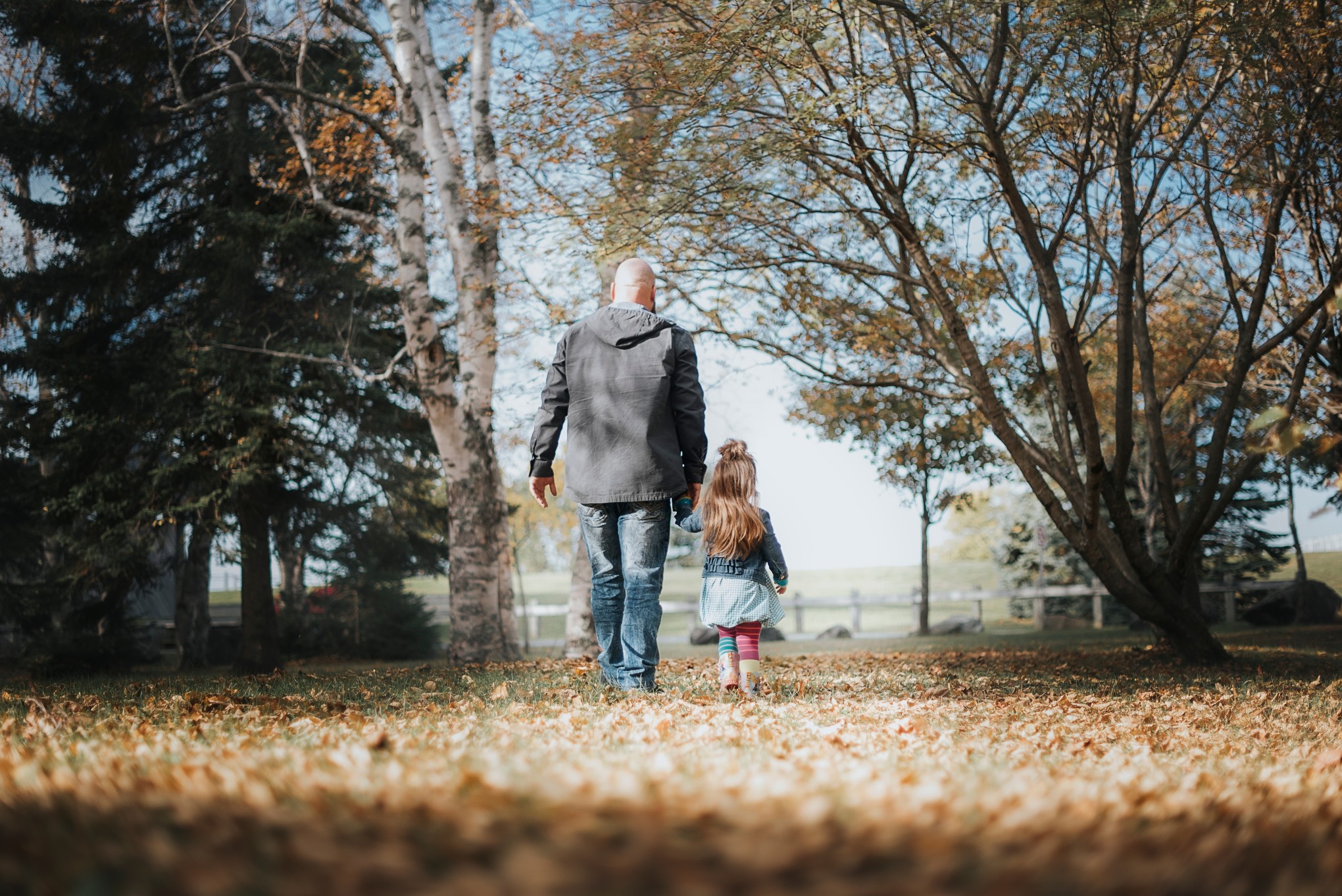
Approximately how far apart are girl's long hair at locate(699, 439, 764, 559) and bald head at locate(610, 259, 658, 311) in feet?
3.81

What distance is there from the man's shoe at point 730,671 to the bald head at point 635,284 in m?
2.09

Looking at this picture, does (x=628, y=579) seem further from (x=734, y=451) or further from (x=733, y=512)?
(x=734, y=451)

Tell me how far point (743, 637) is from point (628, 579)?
1.07 meters

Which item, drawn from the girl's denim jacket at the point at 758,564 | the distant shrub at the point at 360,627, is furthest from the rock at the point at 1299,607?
the girl's denim jacket at the point at 758,564

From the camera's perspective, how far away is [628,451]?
4820 mm

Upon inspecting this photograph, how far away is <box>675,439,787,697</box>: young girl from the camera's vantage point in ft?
18.4

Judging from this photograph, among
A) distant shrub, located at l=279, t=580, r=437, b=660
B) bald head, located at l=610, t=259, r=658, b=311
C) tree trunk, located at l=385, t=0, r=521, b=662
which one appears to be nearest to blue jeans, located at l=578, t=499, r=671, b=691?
bald head, located at l=610, t=259, r=658, b=311

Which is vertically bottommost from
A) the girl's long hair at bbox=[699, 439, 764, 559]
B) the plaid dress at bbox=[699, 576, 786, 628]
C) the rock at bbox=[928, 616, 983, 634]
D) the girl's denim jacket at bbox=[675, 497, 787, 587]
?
the rock at bbox=[928, 616, 983, 634]

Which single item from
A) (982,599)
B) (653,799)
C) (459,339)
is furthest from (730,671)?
(982,599)

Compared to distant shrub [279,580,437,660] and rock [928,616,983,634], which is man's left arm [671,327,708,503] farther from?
rock [928,616,983,634]

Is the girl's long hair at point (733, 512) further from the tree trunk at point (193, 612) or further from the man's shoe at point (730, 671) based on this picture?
the tree trunk at point (193, 612)

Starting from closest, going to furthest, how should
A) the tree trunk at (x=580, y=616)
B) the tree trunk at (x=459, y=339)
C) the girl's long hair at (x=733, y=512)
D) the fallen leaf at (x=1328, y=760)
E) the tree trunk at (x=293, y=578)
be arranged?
the fallen leaf at (x=1328, y=760) < the girl's long hair at (x=733, y=512) < the tree trunk at (x=459, y=339) < the tree trunk at (x=580, y=616) < the tree trunk at (x=293, y=578)

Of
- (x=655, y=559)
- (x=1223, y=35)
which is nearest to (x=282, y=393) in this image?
(x=655, y=559)

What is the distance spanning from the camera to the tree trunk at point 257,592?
11.9 metres
